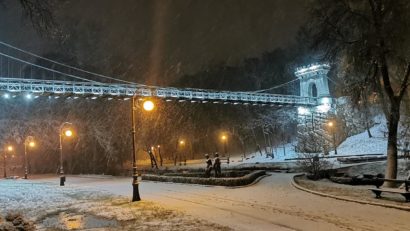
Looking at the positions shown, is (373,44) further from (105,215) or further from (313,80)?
(313,80)

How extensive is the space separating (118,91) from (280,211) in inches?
2265

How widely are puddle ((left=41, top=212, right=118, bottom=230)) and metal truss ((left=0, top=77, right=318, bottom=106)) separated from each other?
3751 cm

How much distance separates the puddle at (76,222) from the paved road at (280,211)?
2.70 meters

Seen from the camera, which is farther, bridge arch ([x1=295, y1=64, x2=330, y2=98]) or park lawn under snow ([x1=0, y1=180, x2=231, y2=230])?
bridge arch ([x1=295, y1=64, x2=330, y2=98])

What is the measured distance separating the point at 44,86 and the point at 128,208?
52573 mm

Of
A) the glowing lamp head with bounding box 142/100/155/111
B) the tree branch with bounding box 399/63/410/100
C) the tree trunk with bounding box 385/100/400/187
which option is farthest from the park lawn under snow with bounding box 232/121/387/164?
the glowing lamp head with bounding box 142/100/155/111

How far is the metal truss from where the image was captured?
63625 millimetres

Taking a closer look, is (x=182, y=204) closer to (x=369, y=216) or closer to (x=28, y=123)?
(x=369, y=216)

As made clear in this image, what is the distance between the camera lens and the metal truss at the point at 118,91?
6362 centimetres

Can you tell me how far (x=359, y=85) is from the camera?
1889cm

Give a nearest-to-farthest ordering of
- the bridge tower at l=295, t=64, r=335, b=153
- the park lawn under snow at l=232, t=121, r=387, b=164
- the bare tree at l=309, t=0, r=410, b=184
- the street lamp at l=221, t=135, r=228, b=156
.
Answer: the bare tree at l=309, t=0, r=410, b=184, the park lawn under snow at l=232, t=121, r=387, b=164, the bridge tower at l=295, t=64, r=335, b=153, the street lamp at l=221, t=135, r=228, b=156

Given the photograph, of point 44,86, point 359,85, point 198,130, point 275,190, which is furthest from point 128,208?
point 198,130

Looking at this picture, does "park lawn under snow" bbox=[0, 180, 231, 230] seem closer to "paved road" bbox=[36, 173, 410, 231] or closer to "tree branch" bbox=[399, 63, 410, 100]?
"paved road" bbox=[36, 173, 410, 231]

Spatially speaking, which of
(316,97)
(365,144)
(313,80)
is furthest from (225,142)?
(365,144)
